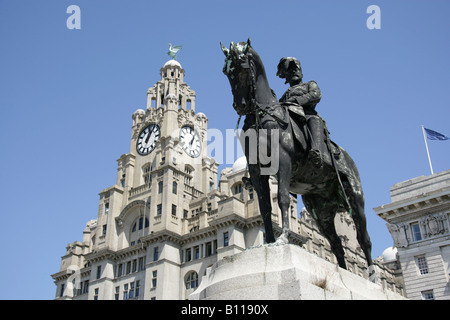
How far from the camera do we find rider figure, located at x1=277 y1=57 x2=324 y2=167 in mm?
9978

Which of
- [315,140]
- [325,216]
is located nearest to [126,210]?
[325,216]

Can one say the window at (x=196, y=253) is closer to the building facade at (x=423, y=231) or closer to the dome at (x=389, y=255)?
the building facade at (x=423, y=231)

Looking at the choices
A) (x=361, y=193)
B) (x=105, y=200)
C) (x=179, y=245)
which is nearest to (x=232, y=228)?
(x=179, y=245)

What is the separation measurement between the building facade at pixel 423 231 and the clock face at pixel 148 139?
141ft

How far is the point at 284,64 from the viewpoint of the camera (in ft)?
37.9

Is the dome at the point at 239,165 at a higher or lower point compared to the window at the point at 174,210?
higher

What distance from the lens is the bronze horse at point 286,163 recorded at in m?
9.39

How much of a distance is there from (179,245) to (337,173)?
58562 millimetres

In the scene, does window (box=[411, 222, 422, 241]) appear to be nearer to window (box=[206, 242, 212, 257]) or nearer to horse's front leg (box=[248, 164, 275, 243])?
window (box=[206, 242, 212, 257])

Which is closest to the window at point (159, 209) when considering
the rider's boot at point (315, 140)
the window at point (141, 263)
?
the window at point (141, 263)

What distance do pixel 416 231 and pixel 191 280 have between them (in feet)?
101

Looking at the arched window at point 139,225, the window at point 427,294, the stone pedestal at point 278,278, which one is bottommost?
the stone pedestal at point 278,278

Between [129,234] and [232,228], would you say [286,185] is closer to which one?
[232,228]

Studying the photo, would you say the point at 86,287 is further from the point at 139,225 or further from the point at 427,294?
the point at 427,294
